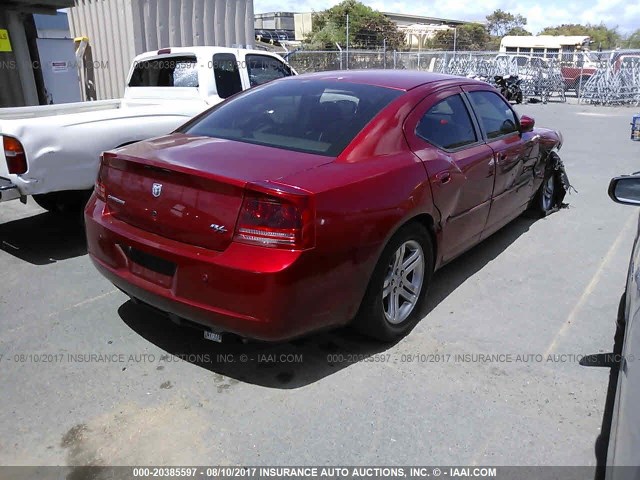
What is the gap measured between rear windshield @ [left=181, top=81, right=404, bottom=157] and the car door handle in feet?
1.88

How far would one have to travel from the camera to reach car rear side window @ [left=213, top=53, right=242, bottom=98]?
21.8 ft

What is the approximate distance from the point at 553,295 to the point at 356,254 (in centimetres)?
208

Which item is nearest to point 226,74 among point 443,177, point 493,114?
point 493,114

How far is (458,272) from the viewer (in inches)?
181

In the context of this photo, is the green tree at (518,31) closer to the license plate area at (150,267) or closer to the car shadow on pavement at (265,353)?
the car shadow on pavement at (265,353)

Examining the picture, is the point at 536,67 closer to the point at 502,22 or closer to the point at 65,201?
the point at 65,201

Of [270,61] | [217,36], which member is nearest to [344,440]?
[270,61]

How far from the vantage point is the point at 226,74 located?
6.75 metres

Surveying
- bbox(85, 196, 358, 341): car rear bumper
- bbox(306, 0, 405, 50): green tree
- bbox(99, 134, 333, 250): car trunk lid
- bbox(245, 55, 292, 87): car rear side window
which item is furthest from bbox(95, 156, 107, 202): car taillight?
bbox(306, 0, 405, 50): green tree

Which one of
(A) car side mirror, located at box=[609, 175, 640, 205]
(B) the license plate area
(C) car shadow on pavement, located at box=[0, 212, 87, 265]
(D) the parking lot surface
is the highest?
(A) car side mirror, located at box=[609, 175, 640, 205]

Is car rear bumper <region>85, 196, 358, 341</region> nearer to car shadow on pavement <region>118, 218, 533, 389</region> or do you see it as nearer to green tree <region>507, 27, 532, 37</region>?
car shadow on pavement <region>118, 218, 533, 389</region>

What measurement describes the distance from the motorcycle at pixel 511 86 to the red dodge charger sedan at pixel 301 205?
16.8 metres

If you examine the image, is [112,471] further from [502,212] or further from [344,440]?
[502,212]

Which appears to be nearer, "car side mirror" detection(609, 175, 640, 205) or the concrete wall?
"car side mirror" detection(609, 175, 640, 205)
